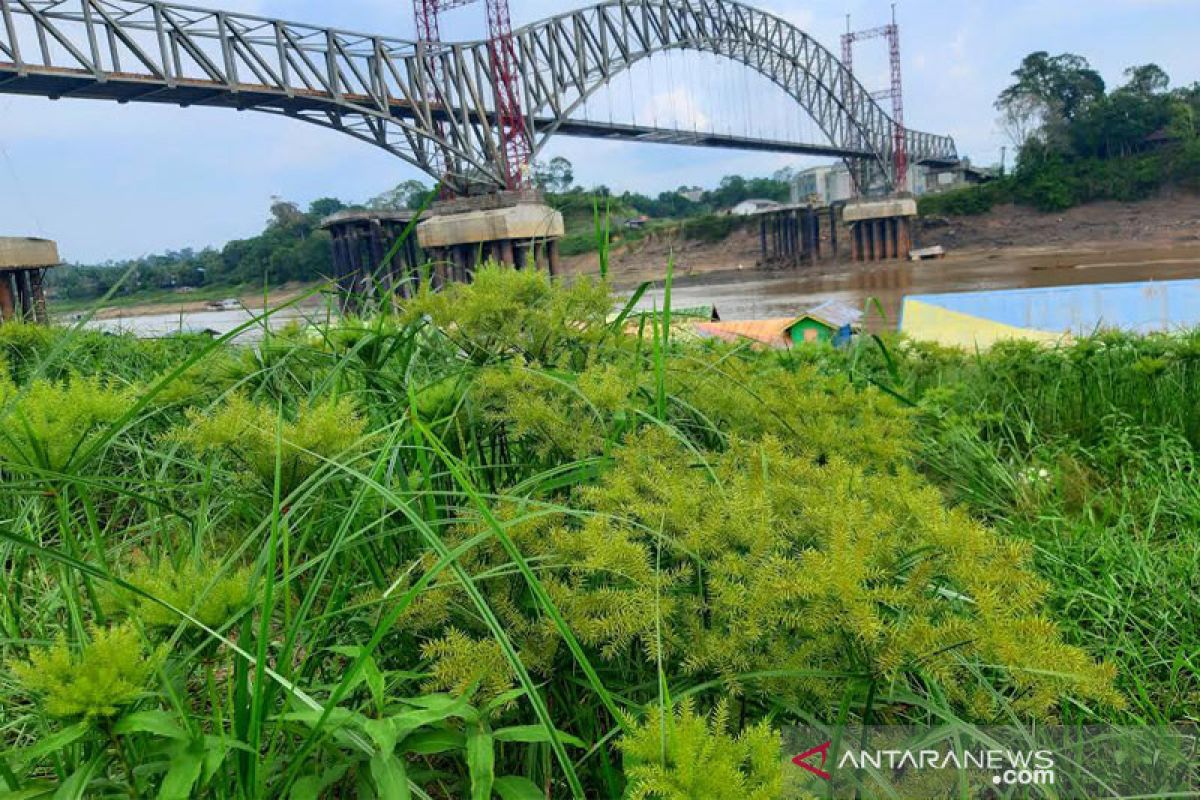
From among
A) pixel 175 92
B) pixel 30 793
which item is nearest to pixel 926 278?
pixel 175 92

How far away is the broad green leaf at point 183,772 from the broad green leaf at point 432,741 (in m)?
0.18

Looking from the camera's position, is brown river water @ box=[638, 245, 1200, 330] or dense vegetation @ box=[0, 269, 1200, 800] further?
brown river water @ box=[638, 245, 1200, 330]

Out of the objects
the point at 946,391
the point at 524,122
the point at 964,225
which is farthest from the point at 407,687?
the point at 964,225

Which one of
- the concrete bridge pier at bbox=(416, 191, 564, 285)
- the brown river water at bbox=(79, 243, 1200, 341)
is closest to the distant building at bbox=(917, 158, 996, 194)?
the brown river water at bbox=(79, 243, 1200, 341)

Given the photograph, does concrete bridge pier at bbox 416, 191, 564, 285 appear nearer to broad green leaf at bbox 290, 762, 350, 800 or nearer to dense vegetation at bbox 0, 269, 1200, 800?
dense vegetation at bbox 0, 269, 1200, 800

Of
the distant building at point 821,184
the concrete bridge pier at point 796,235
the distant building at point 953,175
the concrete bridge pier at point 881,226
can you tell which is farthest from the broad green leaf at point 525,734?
the distant building at point 821,184

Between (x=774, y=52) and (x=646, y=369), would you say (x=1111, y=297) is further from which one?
(x=774, y=52)

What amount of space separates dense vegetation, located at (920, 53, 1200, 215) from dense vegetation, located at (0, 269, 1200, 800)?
2041 inches

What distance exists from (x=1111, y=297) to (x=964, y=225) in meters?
44.0

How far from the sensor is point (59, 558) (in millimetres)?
819

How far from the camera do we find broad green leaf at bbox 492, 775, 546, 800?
0.83m

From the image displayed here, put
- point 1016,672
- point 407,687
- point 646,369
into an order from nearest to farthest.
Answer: point 1016,672 → point 407,687 → point 646,369

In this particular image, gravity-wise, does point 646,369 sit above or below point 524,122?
below

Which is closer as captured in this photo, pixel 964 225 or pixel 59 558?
pixel 59 558
